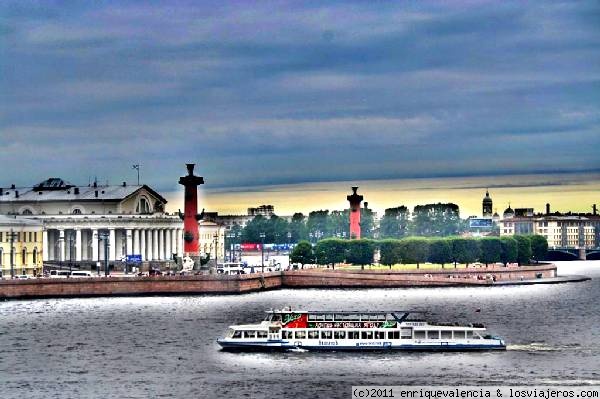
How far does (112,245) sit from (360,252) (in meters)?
17.1

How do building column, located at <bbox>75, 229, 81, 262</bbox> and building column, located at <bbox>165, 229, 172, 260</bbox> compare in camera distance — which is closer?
building column, located at <bbox>75, 229, 81, 262</bbox>

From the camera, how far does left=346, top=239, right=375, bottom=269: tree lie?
10412cm

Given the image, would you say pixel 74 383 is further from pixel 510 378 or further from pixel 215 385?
pixel 510 378

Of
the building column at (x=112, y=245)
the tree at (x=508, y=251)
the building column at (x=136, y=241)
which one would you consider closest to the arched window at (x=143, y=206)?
the building column at (x=136, y=241)

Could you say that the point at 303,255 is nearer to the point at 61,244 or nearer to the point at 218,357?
the point at 61,244

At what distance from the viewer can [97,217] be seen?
99875 millimetres

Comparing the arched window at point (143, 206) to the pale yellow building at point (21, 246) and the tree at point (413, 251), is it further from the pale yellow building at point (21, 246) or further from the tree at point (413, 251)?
the tree at point (413, 251)

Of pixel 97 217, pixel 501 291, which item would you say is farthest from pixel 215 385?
pixel 97 217

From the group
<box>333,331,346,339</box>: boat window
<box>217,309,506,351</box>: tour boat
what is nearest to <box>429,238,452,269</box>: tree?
<box>217,309,506,351</box>: tour boat

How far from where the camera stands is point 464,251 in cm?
10619

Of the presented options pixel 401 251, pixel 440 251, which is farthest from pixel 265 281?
pixel 440 251

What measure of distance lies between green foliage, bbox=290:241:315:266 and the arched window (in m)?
10.7

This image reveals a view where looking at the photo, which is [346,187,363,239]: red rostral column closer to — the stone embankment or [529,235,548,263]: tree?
[529,235,548,263]: tree

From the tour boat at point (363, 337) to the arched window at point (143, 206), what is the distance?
180 ft
